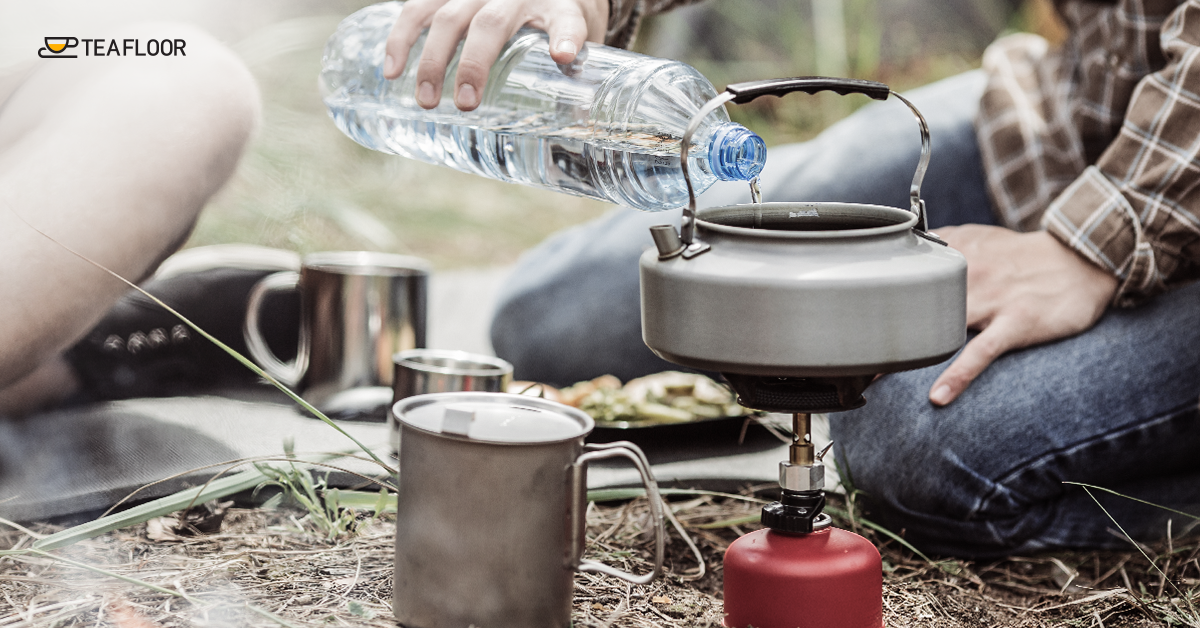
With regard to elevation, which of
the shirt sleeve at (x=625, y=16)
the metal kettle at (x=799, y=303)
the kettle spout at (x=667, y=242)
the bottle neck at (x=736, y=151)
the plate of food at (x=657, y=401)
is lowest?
the plate of food at (x=657, y=401)

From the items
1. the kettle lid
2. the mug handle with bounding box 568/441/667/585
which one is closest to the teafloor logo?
the kettle lid

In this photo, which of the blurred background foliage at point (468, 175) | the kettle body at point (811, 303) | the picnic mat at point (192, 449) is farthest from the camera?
the blurred background foliage at point (468, 175)

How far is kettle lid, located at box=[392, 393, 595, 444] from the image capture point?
2.56ft

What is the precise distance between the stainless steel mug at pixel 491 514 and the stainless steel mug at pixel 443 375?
0.41 m

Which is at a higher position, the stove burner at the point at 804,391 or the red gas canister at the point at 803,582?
the stove burner at the point at 804,391

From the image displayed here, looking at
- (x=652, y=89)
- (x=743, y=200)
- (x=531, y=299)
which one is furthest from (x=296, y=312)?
(x=652, y=89)

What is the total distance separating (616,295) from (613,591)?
834 millimetres

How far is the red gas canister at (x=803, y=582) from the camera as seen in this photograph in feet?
2.70


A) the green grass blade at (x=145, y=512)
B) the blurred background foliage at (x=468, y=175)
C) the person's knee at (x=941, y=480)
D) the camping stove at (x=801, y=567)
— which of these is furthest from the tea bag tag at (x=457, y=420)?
the blurred background foliage at (x=468, y=175)

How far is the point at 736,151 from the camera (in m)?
0.87

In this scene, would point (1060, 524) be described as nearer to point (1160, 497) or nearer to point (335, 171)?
point (1160, 497)

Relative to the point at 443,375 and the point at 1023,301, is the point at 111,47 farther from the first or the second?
the point at 1023,301

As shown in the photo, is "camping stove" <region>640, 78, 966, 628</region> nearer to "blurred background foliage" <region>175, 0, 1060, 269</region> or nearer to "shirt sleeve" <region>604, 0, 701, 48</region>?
"shirt sleeve" <region>604, 0, 701, 48</region>

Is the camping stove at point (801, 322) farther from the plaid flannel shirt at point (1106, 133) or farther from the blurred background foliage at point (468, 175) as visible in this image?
the blurred background foliage at point (468, 175)
